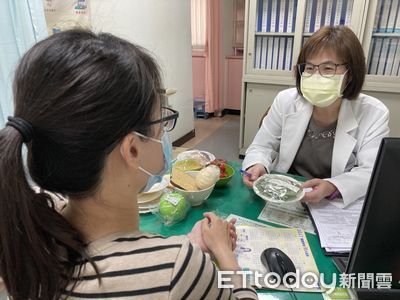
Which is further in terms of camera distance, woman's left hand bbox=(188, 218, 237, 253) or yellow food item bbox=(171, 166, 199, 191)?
yellow food item bbox=(171, 166, 199, 191)

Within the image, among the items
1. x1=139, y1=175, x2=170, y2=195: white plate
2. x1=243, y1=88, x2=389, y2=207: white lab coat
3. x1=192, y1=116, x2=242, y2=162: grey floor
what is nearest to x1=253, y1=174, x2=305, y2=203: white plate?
x1=243, y1=88, x2=389, y2=207: white lab coat

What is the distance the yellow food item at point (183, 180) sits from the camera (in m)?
1.07

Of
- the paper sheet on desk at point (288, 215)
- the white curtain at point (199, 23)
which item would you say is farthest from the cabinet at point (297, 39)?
the paper sheet on desk at point (288, 215)

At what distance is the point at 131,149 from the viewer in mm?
570

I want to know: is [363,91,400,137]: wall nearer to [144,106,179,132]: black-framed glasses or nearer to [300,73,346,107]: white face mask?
[300,73,346,107]: white face mask

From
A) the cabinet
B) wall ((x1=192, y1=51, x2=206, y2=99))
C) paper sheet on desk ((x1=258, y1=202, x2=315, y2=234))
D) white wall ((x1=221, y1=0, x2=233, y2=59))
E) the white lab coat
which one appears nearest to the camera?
paper sheet on desk ((x1=258, y1=202, x2=315, y2=234))

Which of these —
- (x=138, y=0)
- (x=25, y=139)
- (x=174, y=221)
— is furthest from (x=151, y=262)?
(x=138, y=0)

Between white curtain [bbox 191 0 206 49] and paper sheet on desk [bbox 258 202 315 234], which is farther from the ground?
white curtain [bbox 191 0 206 49]

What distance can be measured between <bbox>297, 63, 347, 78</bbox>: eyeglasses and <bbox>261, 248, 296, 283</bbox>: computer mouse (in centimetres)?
91

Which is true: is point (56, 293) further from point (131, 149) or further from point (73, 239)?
point (131, 149)

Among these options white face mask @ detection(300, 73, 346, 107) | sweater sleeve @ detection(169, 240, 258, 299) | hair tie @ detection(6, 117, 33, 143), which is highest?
hair tie @ detection(6, 117, 33, 143)

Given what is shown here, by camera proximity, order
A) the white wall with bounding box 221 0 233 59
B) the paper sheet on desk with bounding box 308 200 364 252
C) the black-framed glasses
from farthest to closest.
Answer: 1. the white wall with bounding box 221 0 233 59
2. the paper sheet on desk with bounding box 308 200 364 252
3. the black-framed glasses

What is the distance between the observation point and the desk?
2.73ft

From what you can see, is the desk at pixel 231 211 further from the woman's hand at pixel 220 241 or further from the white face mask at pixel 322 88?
the white face mask at pixel 322 88
